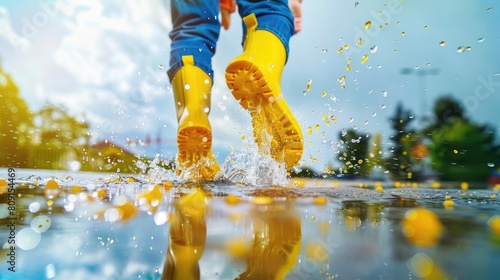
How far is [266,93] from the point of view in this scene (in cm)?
157

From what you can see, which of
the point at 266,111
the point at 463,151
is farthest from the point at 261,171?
the point at 463,151

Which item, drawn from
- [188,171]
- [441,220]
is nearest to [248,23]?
[188,171]

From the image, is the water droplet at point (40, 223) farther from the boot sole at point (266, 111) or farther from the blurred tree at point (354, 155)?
the blurred tree at point (354, 155)

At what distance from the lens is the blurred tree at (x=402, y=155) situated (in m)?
4.44

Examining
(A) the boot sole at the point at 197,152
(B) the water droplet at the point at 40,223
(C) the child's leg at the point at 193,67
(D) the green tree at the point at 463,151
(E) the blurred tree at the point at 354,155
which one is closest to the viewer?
(B) the water droplet at the point at 40,223

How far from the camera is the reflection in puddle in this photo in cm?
40

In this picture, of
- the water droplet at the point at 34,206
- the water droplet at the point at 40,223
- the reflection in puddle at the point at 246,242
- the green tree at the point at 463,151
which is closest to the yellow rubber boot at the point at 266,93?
the reflection in puddle at the point at 246,242

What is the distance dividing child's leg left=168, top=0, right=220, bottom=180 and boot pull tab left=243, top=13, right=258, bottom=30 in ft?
0.74

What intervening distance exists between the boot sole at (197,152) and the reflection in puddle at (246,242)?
2.70 ft

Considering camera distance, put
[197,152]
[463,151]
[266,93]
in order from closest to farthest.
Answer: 1. [266,93]
2. [197,152]
3. [463,151]

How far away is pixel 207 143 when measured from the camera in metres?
1.79

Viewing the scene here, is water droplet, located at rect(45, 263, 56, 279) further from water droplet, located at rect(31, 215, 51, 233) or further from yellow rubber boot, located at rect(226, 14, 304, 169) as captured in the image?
yellow rubber boot, located at rect(226, 14, 304, 169)

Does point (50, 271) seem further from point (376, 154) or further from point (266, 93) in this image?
point (376, 154)

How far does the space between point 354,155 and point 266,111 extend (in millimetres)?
2410
